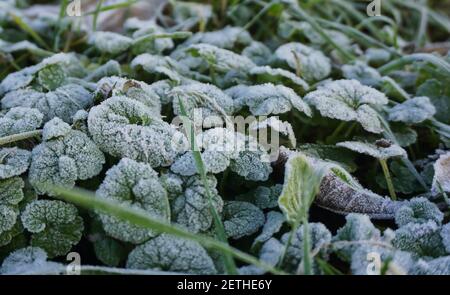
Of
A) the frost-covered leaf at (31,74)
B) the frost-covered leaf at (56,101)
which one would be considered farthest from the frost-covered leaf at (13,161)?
the frost-covered leaf at (31,74)

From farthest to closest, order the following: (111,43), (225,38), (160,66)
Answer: (225,38), (111,43), (160,66)

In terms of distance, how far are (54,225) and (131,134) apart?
0.70 ft

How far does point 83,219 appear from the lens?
100cm

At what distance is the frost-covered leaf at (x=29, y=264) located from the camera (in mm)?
860

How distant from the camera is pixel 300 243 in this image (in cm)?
90

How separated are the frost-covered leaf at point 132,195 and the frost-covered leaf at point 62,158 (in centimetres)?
8

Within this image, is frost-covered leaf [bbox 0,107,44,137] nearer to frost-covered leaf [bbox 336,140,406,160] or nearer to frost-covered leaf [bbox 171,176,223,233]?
frost-covered leaf [bbox 171,176,223,233]

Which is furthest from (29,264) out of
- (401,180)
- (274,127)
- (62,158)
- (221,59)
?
(401,180)

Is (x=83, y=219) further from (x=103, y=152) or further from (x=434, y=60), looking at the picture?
(x=434, y=60)

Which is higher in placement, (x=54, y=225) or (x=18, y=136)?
(x=18, y=136)

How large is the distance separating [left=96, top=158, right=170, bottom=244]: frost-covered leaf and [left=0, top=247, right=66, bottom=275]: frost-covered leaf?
11 centimetres

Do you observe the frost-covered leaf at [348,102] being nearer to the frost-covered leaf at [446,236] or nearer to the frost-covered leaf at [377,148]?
the frost-covered leaf at [377,148]

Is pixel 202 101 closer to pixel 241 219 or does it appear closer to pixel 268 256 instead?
pixel 241 219
